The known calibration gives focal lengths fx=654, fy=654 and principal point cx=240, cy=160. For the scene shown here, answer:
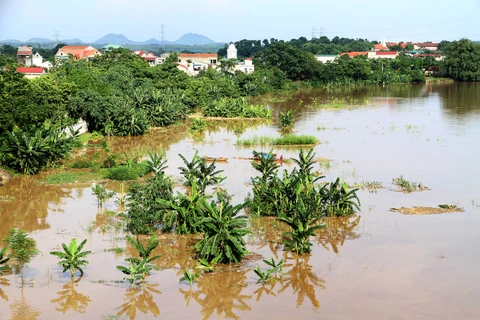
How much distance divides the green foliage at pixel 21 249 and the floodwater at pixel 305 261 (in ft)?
0.65

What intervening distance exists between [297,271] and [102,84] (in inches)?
740

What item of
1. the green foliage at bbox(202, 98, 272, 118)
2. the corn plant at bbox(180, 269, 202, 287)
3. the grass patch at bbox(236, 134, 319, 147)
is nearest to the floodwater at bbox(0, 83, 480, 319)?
the corn plant at bbox(180, 269, 202, 287)

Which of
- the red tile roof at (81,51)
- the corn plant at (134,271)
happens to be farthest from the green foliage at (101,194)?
the red tile roof at (81,51)

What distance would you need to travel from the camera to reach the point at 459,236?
45.5ft

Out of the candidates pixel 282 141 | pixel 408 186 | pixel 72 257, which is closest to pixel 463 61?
pixel 282 141

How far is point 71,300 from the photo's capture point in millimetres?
10719

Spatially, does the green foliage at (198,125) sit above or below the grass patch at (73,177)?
above

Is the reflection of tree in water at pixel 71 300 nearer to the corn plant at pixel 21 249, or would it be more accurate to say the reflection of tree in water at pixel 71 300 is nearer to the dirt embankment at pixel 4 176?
the corn plant at pixel 21 249

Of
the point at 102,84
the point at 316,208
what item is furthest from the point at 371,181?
the point at 102,84

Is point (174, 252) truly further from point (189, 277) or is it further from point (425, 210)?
point (425, 210)

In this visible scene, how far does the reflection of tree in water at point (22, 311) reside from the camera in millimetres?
10094

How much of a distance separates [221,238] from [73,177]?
8154mm

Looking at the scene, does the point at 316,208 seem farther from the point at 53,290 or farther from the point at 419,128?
the point at 419,128

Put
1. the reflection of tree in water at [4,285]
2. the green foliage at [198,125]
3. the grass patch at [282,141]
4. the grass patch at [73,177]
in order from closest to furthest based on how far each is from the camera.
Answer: the reflection of tree in water at [4,285] → the grass patch at [73,177] → the grass patch at [282,141] → the green foliage at [198,125]
